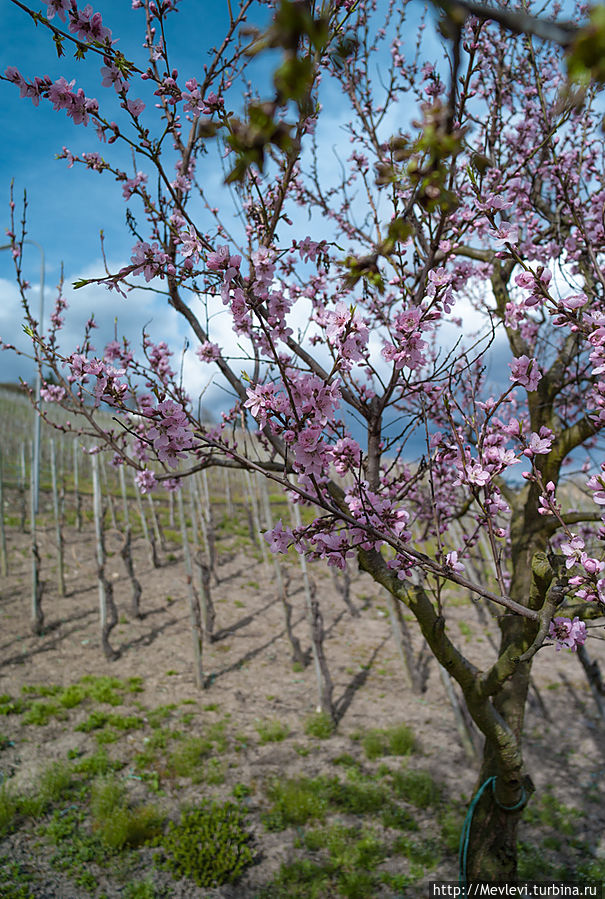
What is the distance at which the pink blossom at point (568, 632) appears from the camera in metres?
2.07

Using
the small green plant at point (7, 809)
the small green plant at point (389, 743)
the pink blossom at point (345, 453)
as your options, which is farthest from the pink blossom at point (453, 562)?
the small green plant at point (389, 743)

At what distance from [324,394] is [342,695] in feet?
28.7

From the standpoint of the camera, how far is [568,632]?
7.00ft

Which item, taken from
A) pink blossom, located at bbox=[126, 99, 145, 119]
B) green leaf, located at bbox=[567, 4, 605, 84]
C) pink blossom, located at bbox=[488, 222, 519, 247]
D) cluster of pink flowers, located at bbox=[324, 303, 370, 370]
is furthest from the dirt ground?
green leaf, located at bbox=[567, 4, 605, 84]

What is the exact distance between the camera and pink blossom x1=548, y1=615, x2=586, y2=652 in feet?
6.80

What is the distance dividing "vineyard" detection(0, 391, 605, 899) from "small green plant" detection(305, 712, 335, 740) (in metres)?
0.03

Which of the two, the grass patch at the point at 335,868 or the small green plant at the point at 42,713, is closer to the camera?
→ the grass patch at the point at 335,868

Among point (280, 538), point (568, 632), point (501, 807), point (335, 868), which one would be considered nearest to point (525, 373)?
point (568, 632)

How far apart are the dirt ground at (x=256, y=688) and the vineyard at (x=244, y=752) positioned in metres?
0.04

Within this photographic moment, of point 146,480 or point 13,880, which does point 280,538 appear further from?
point 13,880

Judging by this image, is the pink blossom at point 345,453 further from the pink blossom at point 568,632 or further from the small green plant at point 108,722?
the small green plant at point 108,722

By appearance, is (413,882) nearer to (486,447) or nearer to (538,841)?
(538,841)

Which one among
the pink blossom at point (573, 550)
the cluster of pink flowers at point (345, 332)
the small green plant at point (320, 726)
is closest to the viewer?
the cluster of pink flowers at point (345, 332)

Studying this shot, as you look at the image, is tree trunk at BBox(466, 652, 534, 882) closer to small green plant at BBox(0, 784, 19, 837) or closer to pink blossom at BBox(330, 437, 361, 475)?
pink blossom at BBox(330, 437, 361, 475)
